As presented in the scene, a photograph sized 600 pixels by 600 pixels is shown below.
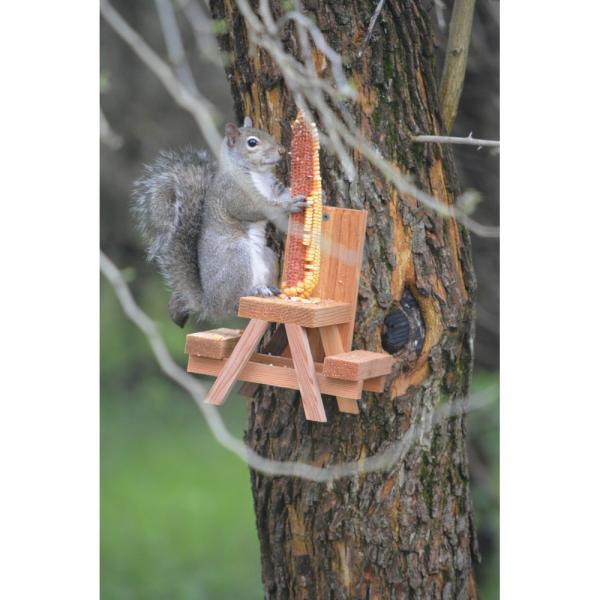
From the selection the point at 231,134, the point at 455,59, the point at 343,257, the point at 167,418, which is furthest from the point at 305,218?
the point at 167,418

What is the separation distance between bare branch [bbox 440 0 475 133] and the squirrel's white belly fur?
1.36ft

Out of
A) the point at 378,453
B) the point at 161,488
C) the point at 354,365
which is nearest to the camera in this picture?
the point at 354,365

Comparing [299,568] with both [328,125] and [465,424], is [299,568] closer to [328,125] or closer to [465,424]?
[465,424]

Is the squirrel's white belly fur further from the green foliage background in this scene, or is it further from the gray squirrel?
the green foliage background

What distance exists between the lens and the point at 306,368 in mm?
1720

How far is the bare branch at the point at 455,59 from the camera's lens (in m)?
1.90

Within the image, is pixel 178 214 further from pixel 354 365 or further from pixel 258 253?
pixel 354 365

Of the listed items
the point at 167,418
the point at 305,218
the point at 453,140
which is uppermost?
the point at 453,140

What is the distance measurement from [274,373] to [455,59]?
2.27 ft

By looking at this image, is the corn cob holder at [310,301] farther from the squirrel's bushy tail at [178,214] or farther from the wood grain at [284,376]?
the squirrel's bushy tail at [178,214]

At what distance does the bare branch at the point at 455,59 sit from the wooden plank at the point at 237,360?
0.54 meters

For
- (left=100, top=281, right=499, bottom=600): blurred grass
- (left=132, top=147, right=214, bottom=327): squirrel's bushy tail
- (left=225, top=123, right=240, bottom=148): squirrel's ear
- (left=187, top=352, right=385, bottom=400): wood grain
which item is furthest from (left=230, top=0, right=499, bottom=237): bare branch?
(left=100, top=281, right=499, bottom=600): blurred grass

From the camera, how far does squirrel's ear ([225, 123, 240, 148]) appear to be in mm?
1796

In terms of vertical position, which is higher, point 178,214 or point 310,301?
point 178,214
